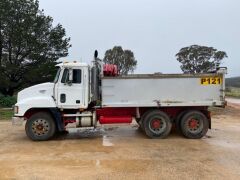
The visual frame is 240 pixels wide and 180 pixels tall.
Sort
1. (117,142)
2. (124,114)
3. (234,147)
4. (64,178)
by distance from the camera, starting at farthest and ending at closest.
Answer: (124,114), (117,142), (234,147), (64,178)

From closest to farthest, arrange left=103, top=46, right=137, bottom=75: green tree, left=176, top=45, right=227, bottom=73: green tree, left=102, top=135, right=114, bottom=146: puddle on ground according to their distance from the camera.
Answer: left=102, top=135, right=114, bottom=146: puddle on ground → left=103, top=46, right=137, bottom=75: green tree → left=176, top=45, right=227, bottom=73: green tree

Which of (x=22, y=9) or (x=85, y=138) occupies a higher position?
(x=22, y=9)

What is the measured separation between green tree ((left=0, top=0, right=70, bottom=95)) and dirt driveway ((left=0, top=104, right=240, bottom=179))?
15387mm

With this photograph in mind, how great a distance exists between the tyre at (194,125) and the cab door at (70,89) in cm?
367

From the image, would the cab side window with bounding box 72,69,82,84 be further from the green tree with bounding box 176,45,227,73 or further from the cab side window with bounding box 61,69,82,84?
the green tree with bounding box 176,45,227,73

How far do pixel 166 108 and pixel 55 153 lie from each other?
4623 millimetres

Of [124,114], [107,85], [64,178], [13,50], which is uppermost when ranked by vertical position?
[13,50]

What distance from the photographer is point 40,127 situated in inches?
529

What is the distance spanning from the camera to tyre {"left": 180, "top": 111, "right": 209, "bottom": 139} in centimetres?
1380

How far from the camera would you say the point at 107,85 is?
44.0 ft

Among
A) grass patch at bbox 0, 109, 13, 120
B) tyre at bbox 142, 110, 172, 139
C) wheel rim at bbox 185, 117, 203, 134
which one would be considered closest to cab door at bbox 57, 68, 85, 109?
tyre at bbox 142, 110, 172, 139

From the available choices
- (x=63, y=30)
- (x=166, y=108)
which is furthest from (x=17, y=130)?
(x=63, y=30)

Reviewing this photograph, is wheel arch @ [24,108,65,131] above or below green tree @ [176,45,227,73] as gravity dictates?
below

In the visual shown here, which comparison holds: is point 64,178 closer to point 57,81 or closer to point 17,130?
point 57,81
